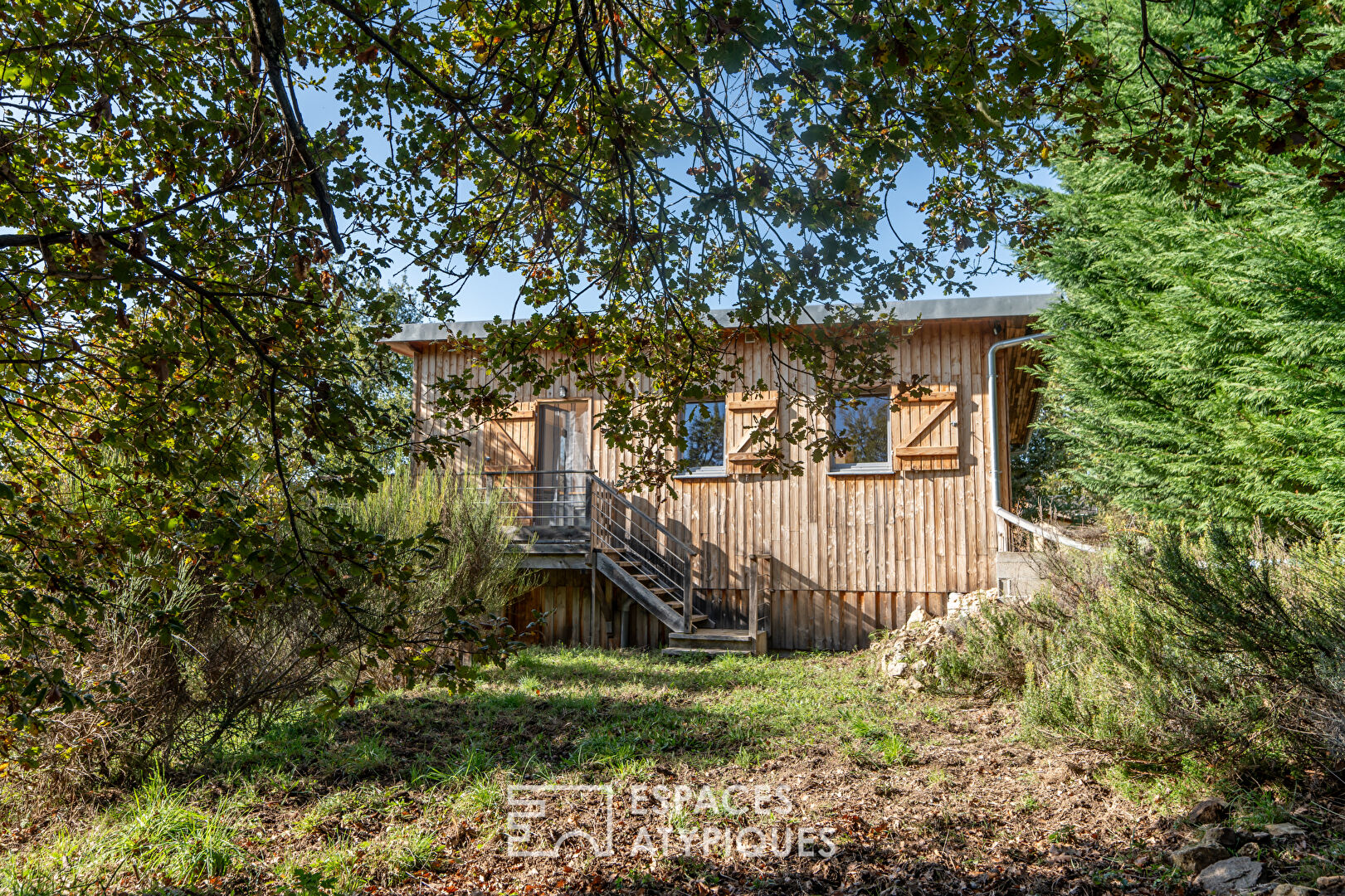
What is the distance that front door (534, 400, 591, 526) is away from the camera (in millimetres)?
11742

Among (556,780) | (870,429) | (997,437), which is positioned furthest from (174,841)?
(997,437)

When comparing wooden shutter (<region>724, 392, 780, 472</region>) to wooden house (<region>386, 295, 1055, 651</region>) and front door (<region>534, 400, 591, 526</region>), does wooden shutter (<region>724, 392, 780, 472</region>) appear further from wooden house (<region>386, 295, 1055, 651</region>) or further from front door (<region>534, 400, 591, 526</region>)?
front door (<region>534, 400, 591, 526</region>)

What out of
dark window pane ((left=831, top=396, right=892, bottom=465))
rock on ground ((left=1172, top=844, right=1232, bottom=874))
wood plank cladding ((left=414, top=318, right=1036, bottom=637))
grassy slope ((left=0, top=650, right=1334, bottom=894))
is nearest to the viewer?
rock on ground ((left=1172, top=844, right=1232, bottom=874))

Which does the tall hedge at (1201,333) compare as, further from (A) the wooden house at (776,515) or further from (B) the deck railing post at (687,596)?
(B) the deck railing post at (687,596)

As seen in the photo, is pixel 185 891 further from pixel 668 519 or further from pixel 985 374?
pixel 985 374

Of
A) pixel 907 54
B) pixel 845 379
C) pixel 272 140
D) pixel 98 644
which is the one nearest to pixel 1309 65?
pixel 845 379

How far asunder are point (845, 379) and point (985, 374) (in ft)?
24.0

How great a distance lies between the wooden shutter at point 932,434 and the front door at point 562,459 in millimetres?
4382

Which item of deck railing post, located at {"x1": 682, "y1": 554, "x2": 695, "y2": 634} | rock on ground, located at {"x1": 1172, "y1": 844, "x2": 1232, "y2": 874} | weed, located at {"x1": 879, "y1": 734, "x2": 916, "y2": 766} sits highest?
deck railing post, located at {"x1": 682, "y1": 554, "x2": 695, "y2": 634}

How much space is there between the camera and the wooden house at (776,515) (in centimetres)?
1033

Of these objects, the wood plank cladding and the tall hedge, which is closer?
the tall hedge

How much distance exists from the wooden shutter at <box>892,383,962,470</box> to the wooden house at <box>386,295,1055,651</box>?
20mm

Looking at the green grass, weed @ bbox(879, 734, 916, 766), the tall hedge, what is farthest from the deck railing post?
weed @ bbox(879, 734, 916, 766)

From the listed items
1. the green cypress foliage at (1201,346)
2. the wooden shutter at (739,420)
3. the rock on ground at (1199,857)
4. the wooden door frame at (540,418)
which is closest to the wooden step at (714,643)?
the wooden shutter at (739,420)
